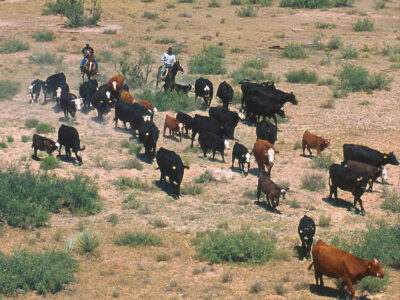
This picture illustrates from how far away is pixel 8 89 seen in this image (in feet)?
81.0

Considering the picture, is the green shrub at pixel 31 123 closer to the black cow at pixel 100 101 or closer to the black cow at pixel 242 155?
the black cow at pixel 100 101

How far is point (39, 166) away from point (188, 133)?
18.7 feet

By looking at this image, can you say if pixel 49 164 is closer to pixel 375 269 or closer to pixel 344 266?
pixel 344 266

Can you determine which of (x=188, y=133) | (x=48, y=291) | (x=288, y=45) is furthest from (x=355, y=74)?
(x=48, y=291)

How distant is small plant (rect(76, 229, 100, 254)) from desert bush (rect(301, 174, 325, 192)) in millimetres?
6444

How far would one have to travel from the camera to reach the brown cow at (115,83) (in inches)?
926

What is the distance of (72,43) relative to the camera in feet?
109

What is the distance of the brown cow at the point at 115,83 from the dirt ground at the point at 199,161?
1408 millimetres

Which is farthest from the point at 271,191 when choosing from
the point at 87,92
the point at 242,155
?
the point at 87,92

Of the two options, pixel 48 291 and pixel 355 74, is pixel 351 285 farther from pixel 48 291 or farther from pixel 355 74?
pixel 355 74

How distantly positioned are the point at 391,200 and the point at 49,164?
9078mm

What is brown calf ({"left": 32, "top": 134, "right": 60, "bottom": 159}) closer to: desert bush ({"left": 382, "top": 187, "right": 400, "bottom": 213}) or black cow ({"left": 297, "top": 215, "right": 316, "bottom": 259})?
black cow ({"left": 297, "top": 215, "right": 316, "bottom": 259})

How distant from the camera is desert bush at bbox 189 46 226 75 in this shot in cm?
2794

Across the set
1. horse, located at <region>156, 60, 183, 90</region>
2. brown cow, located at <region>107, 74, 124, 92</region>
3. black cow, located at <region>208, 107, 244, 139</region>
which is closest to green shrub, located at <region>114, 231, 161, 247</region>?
black cow, located at <region>208, 107, 244, 139</region>
